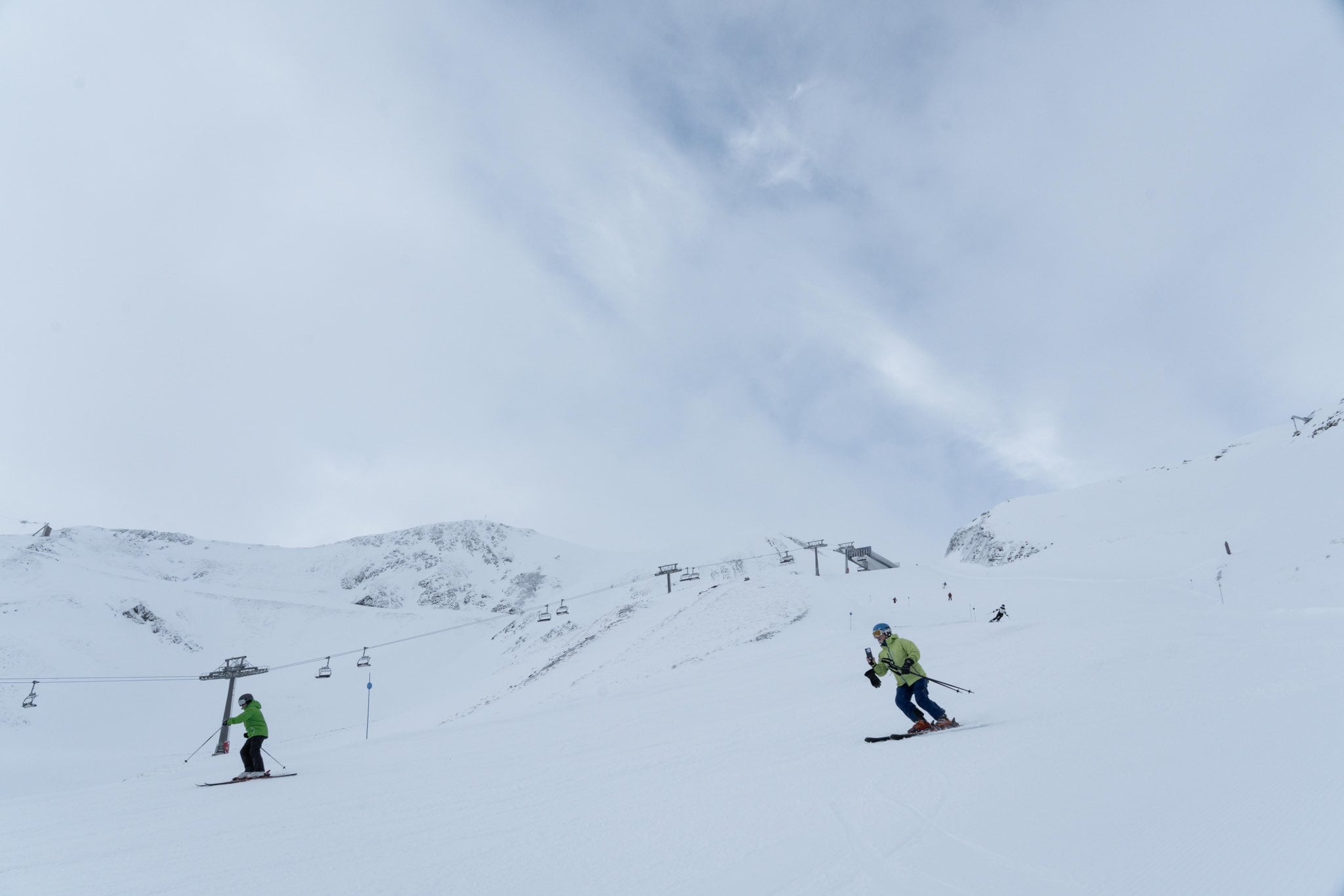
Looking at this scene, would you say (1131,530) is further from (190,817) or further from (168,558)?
(168,558)

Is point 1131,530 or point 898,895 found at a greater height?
point 1131,530

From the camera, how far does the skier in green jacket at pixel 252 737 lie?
38.4 ft

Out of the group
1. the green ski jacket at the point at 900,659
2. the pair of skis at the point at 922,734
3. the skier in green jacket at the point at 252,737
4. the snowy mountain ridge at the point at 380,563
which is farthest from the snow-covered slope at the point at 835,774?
the snowy mountain ridge at the point at 380,563

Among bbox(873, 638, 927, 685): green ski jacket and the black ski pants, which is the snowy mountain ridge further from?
bbox(873, 638, 927, 685): green ski jacket

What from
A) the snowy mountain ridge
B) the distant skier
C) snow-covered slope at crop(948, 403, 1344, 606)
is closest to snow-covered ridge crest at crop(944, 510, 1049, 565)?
snow-covered slope at crop(948, 403, 1344, 606)

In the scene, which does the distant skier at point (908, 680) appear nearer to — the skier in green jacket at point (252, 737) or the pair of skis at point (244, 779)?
the pair of skis at point (244, 779)

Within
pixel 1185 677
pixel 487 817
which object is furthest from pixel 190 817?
pixel 1185 677

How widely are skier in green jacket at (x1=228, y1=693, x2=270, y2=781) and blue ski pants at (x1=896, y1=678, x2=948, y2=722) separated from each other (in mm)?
10821

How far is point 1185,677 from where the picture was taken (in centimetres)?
980

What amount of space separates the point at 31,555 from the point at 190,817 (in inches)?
3455

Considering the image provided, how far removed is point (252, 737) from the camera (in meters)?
12.0

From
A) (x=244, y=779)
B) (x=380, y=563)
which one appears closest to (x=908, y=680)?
(x=244, y=779)

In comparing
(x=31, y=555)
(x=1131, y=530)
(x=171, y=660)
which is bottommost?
(x=171, y=660)

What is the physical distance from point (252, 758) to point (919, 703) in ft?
37.8
